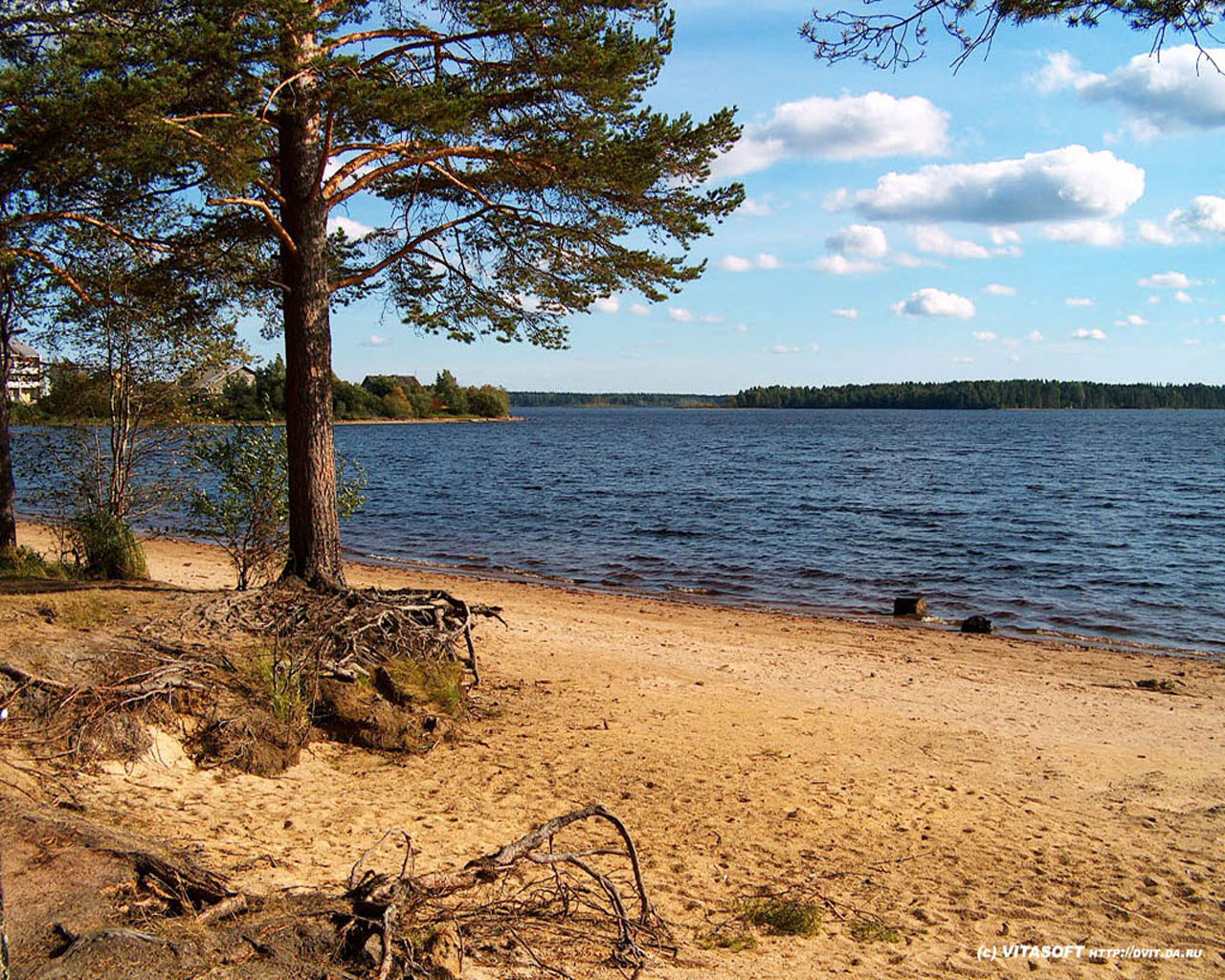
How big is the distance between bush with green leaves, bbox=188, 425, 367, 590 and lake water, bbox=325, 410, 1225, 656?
9.91m

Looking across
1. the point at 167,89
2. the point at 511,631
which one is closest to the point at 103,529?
the point at 511,631

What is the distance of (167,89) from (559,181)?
3.75 metres

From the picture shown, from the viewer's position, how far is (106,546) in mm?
12461

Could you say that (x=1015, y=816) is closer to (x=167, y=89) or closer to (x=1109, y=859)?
(x=1109, y=859)

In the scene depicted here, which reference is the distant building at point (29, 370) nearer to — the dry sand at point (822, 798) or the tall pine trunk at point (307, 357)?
the tall pine trunk at point (307, 357)

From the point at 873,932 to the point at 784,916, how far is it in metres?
0.52

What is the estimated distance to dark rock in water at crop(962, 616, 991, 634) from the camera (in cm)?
1617

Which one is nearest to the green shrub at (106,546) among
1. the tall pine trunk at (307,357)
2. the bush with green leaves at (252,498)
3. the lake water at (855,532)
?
the bush with green leaves at (252,498)

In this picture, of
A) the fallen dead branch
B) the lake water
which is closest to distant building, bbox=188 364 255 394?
the lake water

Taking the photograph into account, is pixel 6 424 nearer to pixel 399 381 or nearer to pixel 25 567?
pixel 25 567

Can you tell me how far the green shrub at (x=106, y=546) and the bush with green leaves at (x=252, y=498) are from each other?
1.69 meters

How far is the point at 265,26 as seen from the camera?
24.7 feet

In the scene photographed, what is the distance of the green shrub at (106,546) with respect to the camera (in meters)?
12.5

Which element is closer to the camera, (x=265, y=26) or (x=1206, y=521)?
(x=265, y=26)
